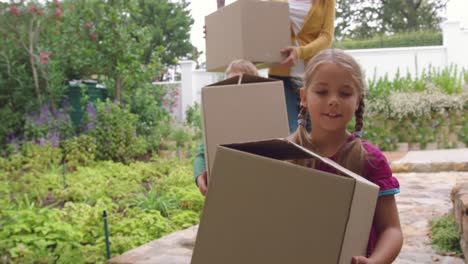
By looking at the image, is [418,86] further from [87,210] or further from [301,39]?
[301,39]

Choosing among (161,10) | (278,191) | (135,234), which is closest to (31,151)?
(135,234)

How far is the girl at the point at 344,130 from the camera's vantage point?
1130 mm

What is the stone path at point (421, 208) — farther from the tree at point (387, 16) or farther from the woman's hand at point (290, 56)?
the tree at point (387, 16)

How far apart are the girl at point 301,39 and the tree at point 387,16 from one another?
19.6m

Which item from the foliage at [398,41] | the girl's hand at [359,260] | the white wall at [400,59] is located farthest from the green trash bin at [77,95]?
the foliage at [398,41]

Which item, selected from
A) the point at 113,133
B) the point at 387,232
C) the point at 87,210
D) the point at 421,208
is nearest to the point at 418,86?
the point at 421,208

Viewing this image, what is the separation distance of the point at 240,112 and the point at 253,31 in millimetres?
476

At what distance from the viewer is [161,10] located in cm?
2088

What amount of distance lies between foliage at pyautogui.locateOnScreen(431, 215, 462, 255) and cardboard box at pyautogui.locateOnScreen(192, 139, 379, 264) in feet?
6.22

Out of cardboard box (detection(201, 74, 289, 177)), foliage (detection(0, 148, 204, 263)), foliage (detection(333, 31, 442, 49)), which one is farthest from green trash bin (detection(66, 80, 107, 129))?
foliage (detection(333, 31, 442, 49))

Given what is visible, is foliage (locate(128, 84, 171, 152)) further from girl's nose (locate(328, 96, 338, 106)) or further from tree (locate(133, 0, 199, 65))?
tree (locate(133, 0, 199, 65))

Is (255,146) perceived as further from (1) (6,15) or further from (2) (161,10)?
(2) (161,10)

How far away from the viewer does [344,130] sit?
1229 millimetres

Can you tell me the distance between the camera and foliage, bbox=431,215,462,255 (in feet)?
8.37
